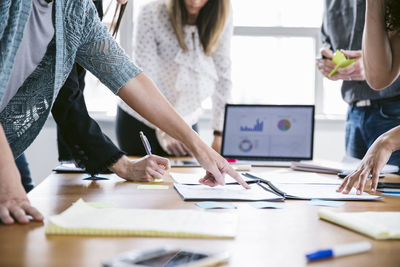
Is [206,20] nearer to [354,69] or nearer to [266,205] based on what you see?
[354,69]

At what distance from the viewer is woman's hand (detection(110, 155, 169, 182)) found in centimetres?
140

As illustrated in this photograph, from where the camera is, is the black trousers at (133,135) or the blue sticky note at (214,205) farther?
the black trousers at (133,135)

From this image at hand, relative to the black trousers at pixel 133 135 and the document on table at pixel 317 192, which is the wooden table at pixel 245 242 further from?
the black trousers at pixel 133 135

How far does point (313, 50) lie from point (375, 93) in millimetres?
1946

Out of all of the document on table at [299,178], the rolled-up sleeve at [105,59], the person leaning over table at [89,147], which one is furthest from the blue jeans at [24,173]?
the document on table at [299,178]

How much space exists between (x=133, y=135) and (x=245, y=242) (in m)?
1.68

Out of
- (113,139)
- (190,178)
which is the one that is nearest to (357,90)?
(190,178)

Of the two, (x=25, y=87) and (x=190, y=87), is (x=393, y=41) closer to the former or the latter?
(x=190, y=87)

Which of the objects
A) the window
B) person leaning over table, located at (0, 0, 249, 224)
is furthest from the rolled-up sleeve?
the window

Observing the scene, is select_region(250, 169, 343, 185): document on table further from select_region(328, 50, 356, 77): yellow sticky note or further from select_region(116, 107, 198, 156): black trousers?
select_region(116, 107, 198, 156): black trousers

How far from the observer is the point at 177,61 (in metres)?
2.41

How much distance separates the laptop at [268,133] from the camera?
2.13 m

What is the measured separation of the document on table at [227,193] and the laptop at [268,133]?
0.84 metres

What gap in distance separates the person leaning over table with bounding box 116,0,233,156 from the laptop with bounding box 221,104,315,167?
0.31 m
